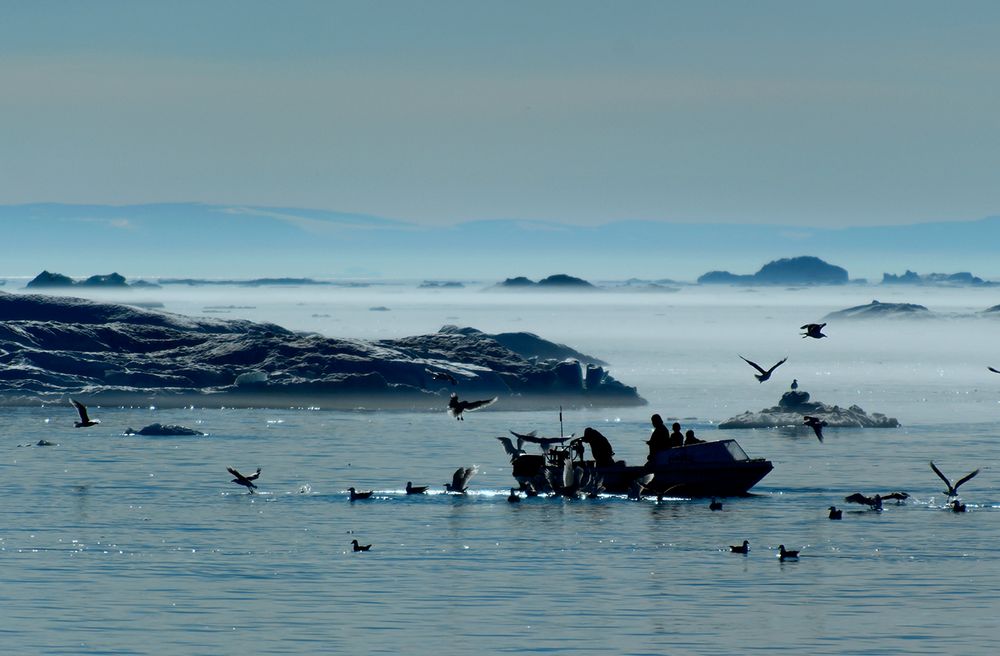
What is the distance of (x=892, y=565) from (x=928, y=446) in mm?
33217

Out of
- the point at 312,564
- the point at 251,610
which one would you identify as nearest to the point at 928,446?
the point at 312,564

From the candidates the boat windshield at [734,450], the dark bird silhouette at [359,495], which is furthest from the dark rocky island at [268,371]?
the dark bird silhouette at [359,495]

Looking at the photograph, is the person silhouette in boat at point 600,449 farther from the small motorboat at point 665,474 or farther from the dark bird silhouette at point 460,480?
the dark bird silhouette at point 460,480

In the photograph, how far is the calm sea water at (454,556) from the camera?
2739 cm

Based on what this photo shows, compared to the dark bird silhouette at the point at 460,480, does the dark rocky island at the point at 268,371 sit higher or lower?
higher

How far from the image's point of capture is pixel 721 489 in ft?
162

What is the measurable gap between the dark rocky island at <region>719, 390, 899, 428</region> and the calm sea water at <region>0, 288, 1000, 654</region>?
8.43m

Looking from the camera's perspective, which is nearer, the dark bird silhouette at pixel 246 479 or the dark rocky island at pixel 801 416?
the dark bird silhouette at pixel 246 479

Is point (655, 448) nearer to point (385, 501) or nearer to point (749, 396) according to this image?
point (385, 501)

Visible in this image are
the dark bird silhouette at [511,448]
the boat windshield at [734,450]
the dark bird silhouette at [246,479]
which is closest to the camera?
the dark bird silhouette at [246,479]

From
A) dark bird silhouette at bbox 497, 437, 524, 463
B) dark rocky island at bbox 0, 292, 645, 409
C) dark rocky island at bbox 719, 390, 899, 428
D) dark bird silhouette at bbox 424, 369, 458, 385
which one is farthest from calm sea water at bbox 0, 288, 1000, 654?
dark rocky island at bbox 0, 292, 645, 409

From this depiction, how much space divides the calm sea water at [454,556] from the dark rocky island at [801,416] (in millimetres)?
8431

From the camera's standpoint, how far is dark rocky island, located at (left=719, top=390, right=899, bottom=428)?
78.1 meters

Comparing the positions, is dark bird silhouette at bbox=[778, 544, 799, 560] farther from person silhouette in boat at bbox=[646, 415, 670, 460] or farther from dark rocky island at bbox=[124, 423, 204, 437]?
dark rocky island at bbox=[124, 423, 204, 437]
